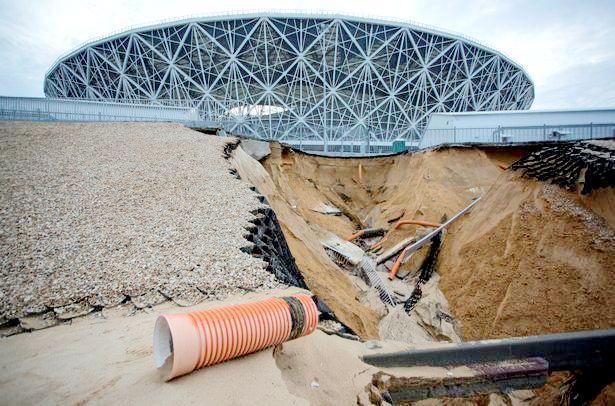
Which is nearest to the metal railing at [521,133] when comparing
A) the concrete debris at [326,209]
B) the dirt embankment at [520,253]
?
the concrete debris at [326,209]

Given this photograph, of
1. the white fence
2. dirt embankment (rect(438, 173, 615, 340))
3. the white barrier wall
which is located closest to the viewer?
dirt embankment (rect(438, 173, 615, 340))

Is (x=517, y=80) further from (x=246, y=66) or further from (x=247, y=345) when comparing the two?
(x=247, y=345)

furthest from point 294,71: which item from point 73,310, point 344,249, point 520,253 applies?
point 73,310

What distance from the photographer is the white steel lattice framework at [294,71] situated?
3142cm

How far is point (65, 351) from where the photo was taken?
9.45 ft

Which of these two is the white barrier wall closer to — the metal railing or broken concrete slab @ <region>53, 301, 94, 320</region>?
the metal railing

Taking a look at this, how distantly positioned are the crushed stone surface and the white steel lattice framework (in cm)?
2160

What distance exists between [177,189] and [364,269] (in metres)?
5.82

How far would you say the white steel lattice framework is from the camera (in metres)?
A: 31.4

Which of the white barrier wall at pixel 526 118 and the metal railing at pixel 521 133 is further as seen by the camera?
the white barrier wall at pixel 526 118

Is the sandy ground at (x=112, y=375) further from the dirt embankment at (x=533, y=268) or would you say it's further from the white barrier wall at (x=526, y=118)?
the white barrier wall at (x=526, y=118)

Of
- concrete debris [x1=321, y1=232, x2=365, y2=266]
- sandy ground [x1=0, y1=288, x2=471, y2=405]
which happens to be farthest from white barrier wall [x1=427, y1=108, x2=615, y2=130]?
sandy ground [x1=0, y1=288, x2=471, y2=405]

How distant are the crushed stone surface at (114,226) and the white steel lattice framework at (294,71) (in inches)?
850

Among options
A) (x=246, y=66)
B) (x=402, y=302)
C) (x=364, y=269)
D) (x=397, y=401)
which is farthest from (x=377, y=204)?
(x=246, y=66)
